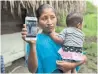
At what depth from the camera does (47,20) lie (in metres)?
1.67

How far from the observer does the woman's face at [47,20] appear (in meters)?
1.66

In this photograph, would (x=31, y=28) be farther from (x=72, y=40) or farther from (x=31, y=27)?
(x=72, y=40)

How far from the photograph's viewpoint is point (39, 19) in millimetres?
1688

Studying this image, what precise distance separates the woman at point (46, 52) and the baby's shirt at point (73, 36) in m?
0.06

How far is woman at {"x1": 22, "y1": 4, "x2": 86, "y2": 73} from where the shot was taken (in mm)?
1644

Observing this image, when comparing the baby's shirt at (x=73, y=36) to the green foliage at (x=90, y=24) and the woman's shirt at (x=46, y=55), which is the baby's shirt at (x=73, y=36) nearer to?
the woman's shirt at (x=46, y=55)

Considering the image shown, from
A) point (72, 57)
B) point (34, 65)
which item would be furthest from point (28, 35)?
point (72, 57)

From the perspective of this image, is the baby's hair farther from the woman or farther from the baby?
the woman

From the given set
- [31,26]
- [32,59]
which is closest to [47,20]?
[31,26]

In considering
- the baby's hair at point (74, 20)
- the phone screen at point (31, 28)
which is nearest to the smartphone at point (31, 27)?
the phone screen at point (31, 28)

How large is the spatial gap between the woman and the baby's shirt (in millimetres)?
64

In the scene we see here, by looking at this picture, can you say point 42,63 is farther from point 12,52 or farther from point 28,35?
point 12,52

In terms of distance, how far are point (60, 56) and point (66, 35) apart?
0.13m

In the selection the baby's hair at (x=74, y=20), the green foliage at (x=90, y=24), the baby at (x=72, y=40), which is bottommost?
the green foliage at (x=90, y=24)
